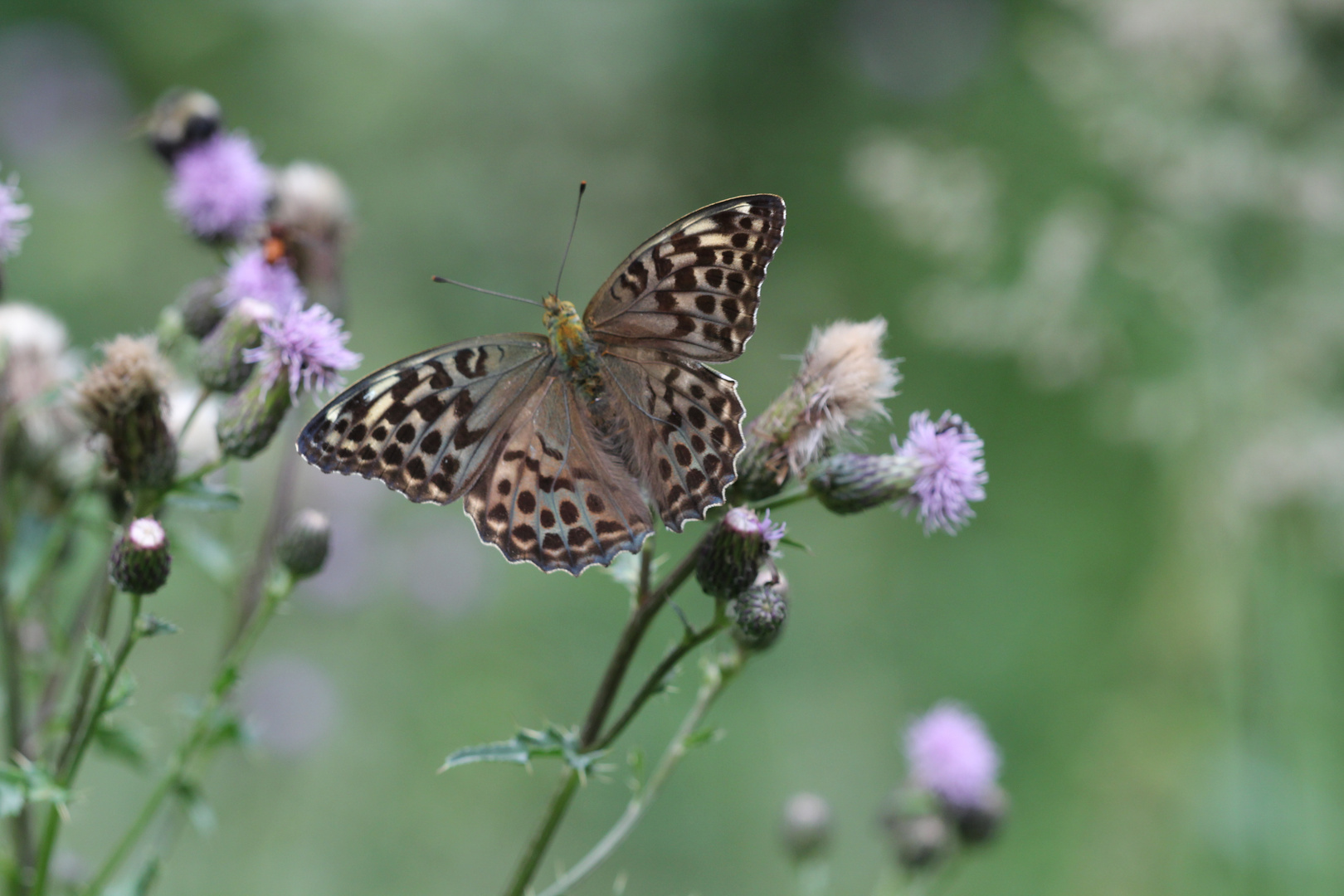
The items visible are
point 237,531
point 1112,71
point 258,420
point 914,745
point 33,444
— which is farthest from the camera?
point 237,531

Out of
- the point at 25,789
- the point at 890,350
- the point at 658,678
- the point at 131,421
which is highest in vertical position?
the point at 890,350

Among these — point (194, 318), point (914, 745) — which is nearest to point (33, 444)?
point (194, 318)

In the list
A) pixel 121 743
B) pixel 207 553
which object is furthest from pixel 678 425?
pixel 121 743

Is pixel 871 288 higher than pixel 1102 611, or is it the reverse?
pixel 871 288

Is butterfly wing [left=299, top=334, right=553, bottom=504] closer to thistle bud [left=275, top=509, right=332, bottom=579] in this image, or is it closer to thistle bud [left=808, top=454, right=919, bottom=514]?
thistle bud [left=275, top=509, right=332, bottom=579]

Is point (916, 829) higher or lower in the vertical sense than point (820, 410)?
lower

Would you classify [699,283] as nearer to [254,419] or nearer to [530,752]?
[254,419]

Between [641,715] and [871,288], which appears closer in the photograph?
[641,715]

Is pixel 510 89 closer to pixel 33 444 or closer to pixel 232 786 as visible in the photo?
pixel 232 786
